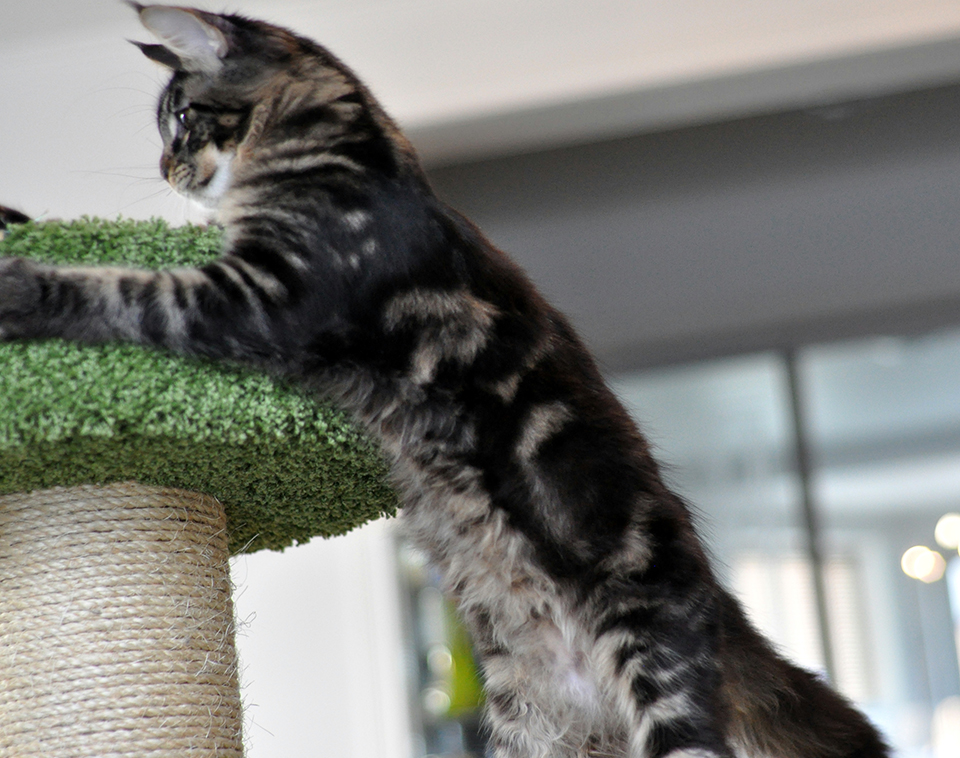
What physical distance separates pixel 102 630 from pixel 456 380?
441 millimetres

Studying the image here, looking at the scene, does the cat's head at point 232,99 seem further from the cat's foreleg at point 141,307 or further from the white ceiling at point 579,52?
the white ceiling at point 579,52

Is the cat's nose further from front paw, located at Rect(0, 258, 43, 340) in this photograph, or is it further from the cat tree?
front paw, located at Rect(0, 258, 43, 340)

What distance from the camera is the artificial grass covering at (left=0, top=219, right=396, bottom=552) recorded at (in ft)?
2.92

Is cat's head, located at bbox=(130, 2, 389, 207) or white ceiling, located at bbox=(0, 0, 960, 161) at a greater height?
white ceiling, located at bbox=(0, 0, 960, 161)

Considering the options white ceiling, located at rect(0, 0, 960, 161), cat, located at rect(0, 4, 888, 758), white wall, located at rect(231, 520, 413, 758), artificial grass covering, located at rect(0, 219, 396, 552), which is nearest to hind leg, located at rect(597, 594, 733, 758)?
cat, located at rect(0, 4, 888, 758)

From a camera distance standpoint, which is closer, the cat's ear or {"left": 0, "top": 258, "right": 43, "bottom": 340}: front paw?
{"left": 0, "top": 258, "right": 43, "bottom": 340}: front paw

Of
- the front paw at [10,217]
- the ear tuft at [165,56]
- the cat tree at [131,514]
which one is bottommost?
the cat tree at [131,514]

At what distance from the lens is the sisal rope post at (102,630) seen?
1024mm

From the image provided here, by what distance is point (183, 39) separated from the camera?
3.67ft

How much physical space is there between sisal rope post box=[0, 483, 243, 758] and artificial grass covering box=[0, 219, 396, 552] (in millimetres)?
36

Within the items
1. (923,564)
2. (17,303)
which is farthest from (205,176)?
(923,564)

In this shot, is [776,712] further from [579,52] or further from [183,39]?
[579,52]

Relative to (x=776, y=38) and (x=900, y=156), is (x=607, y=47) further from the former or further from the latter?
(x=900, y=156)

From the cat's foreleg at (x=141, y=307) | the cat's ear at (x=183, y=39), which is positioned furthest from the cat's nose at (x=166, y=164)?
the cat's foreleg at (x=141, y=307)
